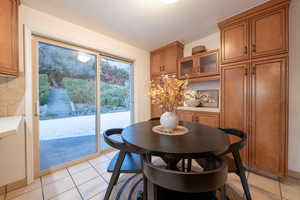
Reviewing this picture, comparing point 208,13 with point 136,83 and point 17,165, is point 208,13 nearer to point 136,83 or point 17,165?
point 136,83

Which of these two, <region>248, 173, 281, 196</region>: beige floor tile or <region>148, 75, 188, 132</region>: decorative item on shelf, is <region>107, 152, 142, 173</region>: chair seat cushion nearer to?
<region>148, 75, 188, 132</region>: decorative item on shelf

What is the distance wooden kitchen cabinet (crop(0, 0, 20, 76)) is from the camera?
1.39 metres

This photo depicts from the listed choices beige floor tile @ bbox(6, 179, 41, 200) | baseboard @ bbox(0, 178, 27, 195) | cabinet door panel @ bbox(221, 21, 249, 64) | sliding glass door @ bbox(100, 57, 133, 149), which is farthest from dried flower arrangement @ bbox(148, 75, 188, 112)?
baseboard @ bbox(0, 178, 27, 195)

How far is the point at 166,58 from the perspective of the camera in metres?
3.18

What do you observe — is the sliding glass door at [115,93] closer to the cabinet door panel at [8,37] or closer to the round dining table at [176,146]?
the cabinet door panel at [8,37]

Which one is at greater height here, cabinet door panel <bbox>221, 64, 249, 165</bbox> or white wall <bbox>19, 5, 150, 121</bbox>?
white wall <bbox>19, 5, 150, 121</bbox>

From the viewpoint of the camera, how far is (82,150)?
8.07ft

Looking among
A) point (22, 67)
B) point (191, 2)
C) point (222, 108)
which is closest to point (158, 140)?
point (222, 108)

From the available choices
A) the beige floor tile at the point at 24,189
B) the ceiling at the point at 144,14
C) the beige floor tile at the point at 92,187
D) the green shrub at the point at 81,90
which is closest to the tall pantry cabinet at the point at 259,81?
the ceiling at the point at 144,14

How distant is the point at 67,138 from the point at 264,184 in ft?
10.5

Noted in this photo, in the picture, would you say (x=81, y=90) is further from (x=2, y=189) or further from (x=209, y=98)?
(x=209, y=98)

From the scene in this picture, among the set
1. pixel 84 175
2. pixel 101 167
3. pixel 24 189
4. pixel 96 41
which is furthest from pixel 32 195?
pixel 96 41

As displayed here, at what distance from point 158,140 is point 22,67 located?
6.60ft

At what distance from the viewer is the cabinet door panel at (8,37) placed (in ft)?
4.56
